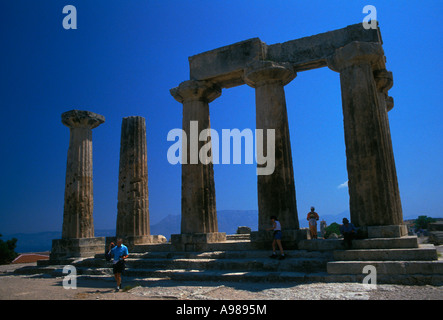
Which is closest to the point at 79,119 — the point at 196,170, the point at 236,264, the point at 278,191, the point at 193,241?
the point at 196,170

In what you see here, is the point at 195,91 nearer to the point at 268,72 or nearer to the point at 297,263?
the point at 268,72

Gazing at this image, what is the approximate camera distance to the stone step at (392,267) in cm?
811

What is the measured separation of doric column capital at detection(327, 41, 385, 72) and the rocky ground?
284 inches

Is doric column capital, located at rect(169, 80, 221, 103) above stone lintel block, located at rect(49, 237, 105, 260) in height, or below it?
above

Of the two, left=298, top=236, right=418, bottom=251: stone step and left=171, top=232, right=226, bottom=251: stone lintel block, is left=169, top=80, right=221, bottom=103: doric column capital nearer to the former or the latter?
left=171, top=232, right=226, bottom=251: stone lintel block

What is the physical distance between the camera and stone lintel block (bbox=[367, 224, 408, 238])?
969 centimetres

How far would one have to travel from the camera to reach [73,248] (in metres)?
17.1

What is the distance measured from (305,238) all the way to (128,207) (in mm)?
8623

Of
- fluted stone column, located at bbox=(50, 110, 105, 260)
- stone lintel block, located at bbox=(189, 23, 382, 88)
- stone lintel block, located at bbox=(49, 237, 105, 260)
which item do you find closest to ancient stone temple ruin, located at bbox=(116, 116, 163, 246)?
stone lintel block, located at bbox=(49, 237, 105, 260)

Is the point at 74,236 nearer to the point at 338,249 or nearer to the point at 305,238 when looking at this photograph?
the point at 305,238

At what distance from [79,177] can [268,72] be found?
11918mm

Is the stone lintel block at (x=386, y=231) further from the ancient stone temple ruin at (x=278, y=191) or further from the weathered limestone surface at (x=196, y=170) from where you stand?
the weathered limestone surface at (x=196, y=170)

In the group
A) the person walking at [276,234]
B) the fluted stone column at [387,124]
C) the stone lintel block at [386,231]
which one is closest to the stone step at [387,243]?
the stone lintel block at [386,231]
